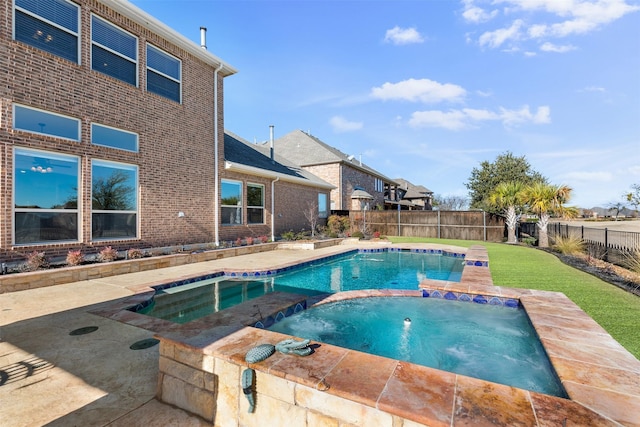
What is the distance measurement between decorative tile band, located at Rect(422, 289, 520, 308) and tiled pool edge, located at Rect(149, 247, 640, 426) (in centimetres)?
206

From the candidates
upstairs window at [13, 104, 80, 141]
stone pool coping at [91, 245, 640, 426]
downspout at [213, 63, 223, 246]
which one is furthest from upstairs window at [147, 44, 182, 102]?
stone pool coping at [91, 245, 640, 426]

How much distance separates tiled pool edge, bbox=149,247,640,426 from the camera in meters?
1.77

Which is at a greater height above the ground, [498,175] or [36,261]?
[498,175]

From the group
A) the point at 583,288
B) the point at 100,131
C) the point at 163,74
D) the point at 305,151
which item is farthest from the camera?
the point at 305,151

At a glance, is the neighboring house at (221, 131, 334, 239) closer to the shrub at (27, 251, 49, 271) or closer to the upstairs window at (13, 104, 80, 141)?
the upstairs window at (13, 104, 80, 141)

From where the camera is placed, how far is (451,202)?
5934 cm

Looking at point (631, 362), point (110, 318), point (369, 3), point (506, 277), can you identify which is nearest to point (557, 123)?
point (369, 3)

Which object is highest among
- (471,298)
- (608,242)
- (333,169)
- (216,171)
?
(333,169)

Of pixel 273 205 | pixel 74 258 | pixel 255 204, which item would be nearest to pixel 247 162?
pixel 255 204

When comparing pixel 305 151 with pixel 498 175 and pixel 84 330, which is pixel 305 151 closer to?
pixel 84 330

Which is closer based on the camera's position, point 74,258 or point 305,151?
point 74,258

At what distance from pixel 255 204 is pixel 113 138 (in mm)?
6417

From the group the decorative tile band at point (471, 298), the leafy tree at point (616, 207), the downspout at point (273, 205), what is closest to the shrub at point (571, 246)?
the decorative tile band at point (471, 298)

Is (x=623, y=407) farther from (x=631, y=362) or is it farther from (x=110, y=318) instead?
(x=110, y=318)
